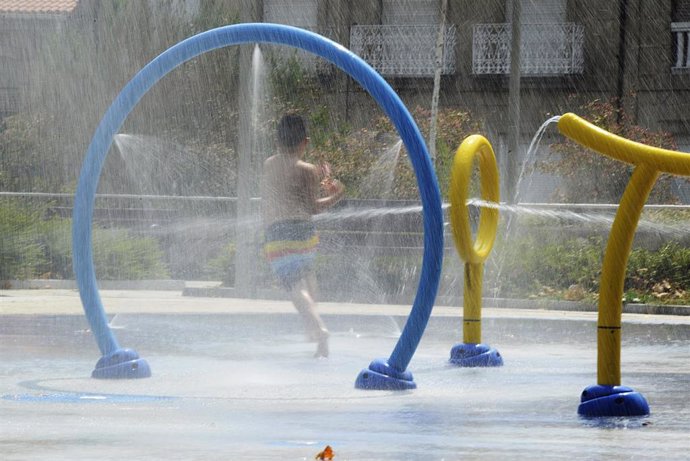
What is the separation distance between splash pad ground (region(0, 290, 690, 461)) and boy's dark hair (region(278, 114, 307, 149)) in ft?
4.85

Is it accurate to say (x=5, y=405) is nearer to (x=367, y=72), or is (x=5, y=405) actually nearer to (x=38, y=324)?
(x=367, y=72)

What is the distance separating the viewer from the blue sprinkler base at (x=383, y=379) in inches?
303

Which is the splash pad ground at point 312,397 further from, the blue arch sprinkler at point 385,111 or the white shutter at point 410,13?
the white shutter at point 410,13

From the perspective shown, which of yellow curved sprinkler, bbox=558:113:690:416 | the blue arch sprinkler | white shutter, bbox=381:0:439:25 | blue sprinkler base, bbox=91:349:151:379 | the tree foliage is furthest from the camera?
white shutter, bbox=381:0:439:25

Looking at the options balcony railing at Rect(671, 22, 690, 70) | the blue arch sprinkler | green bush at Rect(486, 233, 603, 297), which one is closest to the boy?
the blue arch sprinkler

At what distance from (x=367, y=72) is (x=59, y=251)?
39.0 feet

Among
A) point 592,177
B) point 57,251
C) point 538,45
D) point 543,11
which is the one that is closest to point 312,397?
point 57,251

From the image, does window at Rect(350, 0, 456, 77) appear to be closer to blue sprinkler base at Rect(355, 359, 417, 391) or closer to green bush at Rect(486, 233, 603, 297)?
green bush at Rect(486, 233, 603, 297)

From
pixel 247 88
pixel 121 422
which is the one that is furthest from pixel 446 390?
pixel 247 88

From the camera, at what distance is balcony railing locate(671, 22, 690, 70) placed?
29484 mm

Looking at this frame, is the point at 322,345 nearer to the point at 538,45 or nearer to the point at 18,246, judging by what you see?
the point at 18,246

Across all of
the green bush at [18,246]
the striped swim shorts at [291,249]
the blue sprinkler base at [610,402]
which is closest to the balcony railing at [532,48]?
the green bush at [18,246]

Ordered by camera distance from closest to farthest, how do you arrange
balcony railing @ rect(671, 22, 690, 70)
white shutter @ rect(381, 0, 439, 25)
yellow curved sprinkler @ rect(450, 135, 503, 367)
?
yellow curved sprinkler @ rect(450, 135, 503, 367) → balcony railing @ rect(671, 22, 690, 70) → white shutter @ rect(381, 0, 439, 25)

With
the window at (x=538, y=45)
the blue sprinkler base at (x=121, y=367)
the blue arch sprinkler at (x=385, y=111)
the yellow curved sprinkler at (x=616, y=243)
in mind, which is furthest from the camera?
the window at (x=538, y=45)
